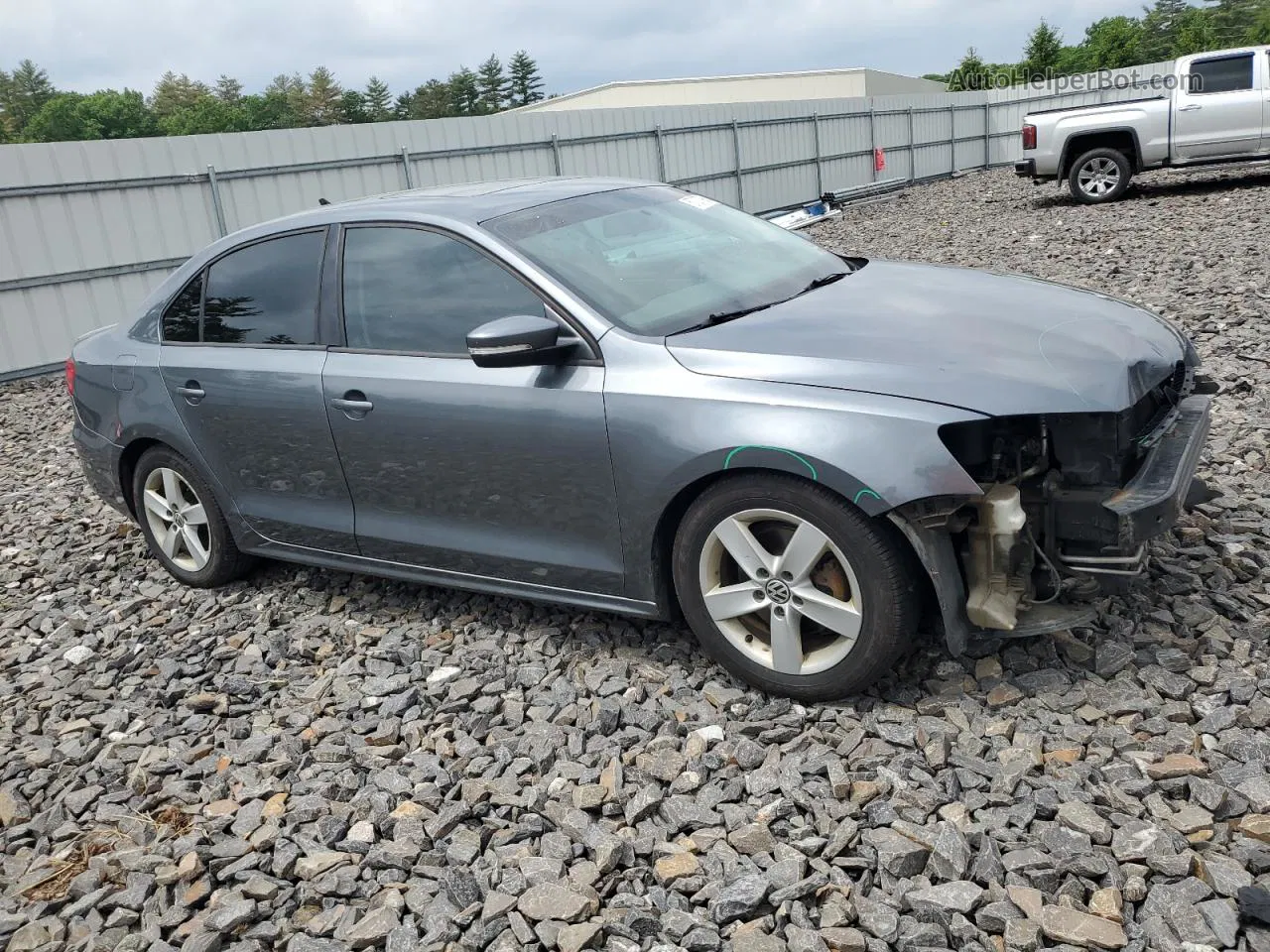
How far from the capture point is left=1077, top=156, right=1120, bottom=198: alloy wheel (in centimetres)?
1556

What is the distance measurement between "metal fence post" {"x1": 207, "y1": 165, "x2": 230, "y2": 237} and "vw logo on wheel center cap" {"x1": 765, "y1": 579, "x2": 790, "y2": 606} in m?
11.3

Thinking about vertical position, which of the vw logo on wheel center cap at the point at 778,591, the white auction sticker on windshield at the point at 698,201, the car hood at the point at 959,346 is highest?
the white auction sticker on windshield at the point at 698,201

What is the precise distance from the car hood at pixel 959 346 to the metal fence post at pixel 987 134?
89.3ft

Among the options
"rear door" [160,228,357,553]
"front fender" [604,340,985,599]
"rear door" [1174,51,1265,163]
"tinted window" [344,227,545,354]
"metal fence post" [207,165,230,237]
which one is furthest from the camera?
"rear door" [1174,51,1265,163]

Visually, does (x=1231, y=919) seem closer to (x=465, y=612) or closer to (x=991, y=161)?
(x=465, y=612)

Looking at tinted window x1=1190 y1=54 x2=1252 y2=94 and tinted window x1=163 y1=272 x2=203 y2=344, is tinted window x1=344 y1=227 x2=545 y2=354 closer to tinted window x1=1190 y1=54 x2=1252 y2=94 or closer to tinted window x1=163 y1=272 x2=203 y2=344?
tinted window x1=163 y1=272 x2=203 y2=344

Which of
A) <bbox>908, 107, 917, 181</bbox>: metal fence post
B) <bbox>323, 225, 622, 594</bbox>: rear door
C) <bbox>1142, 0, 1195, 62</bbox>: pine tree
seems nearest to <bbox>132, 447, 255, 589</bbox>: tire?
<bbox>323, 225, 622, 594</bbox>: rear door

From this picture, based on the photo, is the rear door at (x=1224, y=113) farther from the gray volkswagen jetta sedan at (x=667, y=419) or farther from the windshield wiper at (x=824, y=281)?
the windshield wiper at (x=824, y=281)

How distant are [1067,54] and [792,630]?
8445 cm

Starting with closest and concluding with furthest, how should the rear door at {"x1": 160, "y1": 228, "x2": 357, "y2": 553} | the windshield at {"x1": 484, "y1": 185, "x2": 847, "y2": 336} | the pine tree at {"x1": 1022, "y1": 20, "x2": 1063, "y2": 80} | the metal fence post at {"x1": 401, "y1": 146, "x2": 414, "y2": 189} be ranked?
the windshield at {"x1": 484, "y1": 185, "x2": 847, "y2": 336} < the rear door at {"x1": 160, "y1": 228, "x2": 357, "y2": 553} < the metal fence post at {"x1": 401, "y1": 146, "x2": 414, "y2": 189} < the pine tree at {"x1": 1022, "y1": 20, "x2": 1063, "y2": 80}

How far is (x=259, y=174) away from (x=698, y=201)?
10.2m

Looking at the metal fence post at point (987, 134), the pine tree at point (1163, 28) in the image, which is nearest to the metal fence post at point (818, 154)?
the metal fence post at point (987, 134)

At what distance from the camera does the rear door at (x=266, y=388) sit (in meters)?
4.33

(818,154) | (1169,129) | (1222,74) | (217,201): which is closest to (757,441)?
(217,201)
